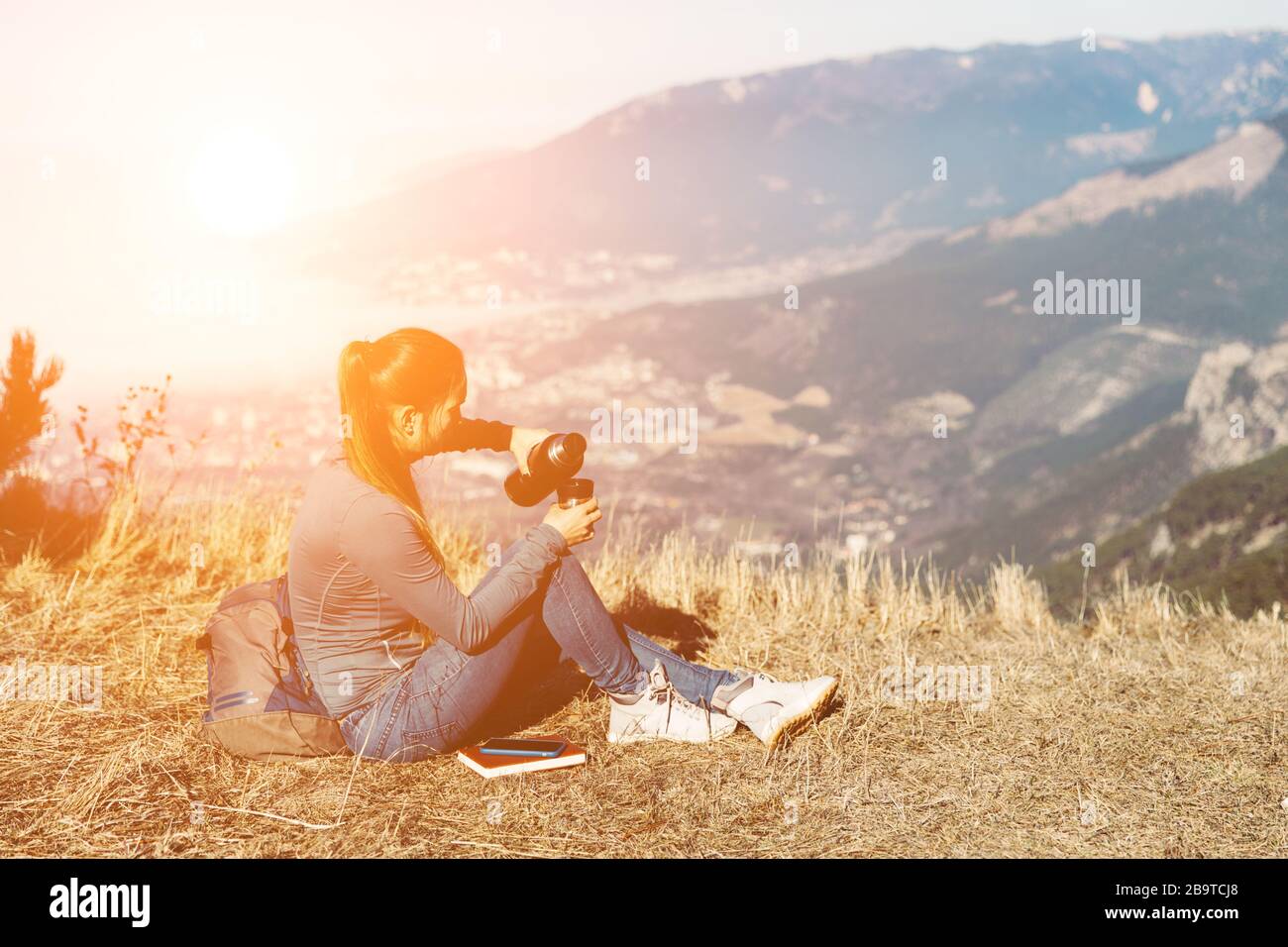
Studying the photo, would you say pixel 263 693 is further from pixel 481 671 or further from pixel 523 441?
pixel 523 441

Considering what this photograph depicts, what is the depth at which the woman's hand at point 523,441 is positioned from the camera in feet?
11.6

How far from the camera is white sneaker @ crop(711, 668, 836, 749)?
3482mm

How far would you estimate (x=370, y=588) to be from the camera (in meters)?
3.06

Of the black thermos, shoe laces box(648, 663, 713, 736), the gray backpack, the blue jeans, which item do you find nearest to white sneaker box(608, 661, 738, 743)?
shoe laces box(648, 663, 713, 736)

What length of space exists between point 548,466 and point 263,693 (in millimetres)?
1117

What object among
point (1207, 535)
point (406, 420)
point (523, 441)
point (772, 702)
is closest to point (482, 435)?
point (523, 441)

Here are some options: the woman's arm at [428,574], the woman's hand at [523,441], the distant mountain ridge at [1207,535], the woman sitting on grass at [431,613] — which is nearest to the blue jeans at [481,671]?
the woman sitting on grass at [431,613]

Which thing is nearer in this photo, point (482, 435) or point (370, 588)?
point (370, 588)

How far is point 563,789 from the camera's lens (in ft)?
10.7

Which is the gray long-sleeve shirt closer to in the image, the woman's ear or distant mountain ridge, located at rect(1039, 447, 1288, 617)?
the woman's ear

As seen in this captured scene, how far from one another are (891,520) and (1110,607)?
14484 cm

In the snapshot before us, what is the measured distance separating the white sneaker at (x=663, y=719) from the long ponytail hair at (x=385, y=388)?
0.98 metres

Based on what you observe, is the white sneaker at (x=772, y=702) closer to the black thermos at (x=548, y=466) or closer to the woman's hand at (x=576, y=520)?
the woman's hand at (x=576, y=520)
